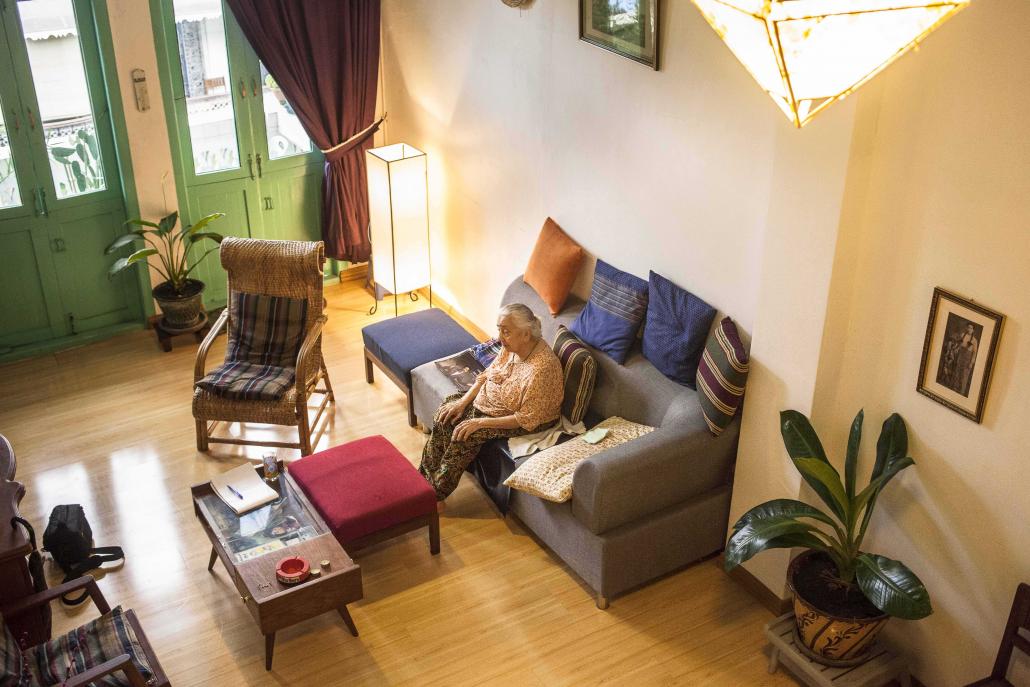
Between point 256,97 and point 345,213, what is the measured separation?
3.26 ft

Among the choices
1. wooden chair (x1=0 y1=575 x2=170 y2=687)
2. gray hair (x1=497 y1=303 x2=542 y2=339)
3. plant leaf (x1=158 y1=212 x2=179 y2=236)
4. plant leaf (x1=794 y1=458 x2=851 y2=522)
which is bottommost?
wooden chair (x1=0 y1=575 x2=170 y2=687)

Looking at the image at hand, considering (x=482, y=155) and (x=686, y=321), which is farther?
(x=482, y=155)

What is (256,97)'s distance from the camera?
22.4ft

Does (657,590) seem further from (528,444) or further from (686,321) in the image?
(686,321)

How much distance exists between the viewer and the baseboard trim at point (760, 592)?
14.6 feet

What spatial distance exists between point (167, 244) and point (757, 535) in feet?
14.8

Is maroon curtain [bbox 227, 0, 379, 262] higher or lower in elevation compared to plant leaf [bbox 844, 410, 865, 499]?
higher

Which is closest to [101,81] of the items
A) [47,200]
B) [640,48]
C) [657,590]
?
[47,200]

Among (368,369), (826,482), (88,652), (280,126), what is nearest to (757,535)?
(826,482)

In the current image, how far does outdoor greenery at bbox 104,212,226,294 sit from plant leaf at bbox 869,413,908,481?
434 centimetres

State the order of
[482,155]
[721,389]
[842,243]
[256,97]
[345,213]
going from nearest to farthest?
[842,243], [721,389], [482,155], [256,97], [345,213]

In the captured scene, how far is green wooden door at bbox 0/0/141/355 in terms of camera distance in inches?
239

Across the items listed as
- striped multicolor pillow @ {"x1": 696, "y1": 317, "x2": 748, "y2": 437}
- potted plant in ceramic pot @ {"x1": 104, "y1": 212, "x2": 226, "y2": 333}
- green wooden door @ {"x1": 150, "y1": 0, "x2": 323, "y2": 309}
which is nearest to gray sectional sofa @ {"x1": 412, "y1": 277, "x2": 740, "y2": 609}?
striped multicolor pillow @ {"x1": 696, "y1": 317, "x2": 748, "y2": 437}

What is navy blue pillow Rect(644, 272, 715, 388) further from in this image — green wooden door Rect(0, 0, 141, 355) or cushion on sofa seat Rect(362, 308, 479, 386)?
green wooden door Rect(0, 0, 141, 355)
